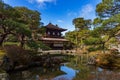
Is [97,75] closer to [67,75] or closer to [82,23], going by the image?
[67,75]

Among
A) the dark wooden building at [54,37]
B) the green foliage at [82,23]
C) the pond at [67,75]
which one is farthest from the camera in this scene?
the green foliage at [82,23]

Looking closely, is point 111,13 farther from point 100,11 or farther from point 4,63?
point 4,63

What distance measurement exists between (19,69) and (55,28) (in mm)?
28859

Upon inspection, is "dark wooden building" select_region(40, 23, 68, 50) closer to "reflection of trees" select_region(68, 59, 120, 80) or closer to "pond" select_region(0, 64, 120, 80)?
"pond" select_region(0, 64, 120, 80)

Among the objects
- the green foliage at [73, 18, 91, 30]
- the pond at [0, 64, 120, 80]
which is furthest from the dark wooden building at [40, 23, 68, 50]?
the pond at [0, 64, 120, 80]

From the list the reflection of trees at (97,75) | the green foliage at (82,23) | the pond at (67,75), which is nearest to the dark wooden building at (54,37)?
the green foliage at (82,23)

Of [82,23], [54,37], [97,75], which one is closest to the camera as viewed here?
[97,75]

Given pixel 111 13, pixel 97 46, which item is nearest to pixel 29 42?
pixel 97 46

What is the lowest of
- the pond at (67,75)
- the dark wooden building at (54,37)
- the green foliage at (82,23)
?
the pond at (67,75)

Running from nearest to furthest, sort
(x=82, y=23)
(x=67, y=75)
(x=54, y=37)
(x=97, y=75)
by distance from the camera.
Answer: (x=97, y=75)
(x=67, y=75)
(x=54, y=37)
(x=82, y=23)

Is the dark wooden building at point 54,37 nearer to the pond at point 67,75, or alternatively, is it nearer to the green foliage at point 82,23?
the green foliage at point 82,23

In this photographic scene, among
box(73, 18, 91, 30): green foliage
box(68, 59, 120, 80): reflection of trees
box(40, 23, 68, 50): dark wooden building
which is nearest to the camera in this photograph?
box(68, 59, 120, 80): reflection of trees

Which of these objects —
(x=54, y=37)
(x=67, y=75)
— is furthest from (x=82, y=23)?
(x=67, y=75)

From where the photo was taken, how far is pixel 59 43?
41.4 m
